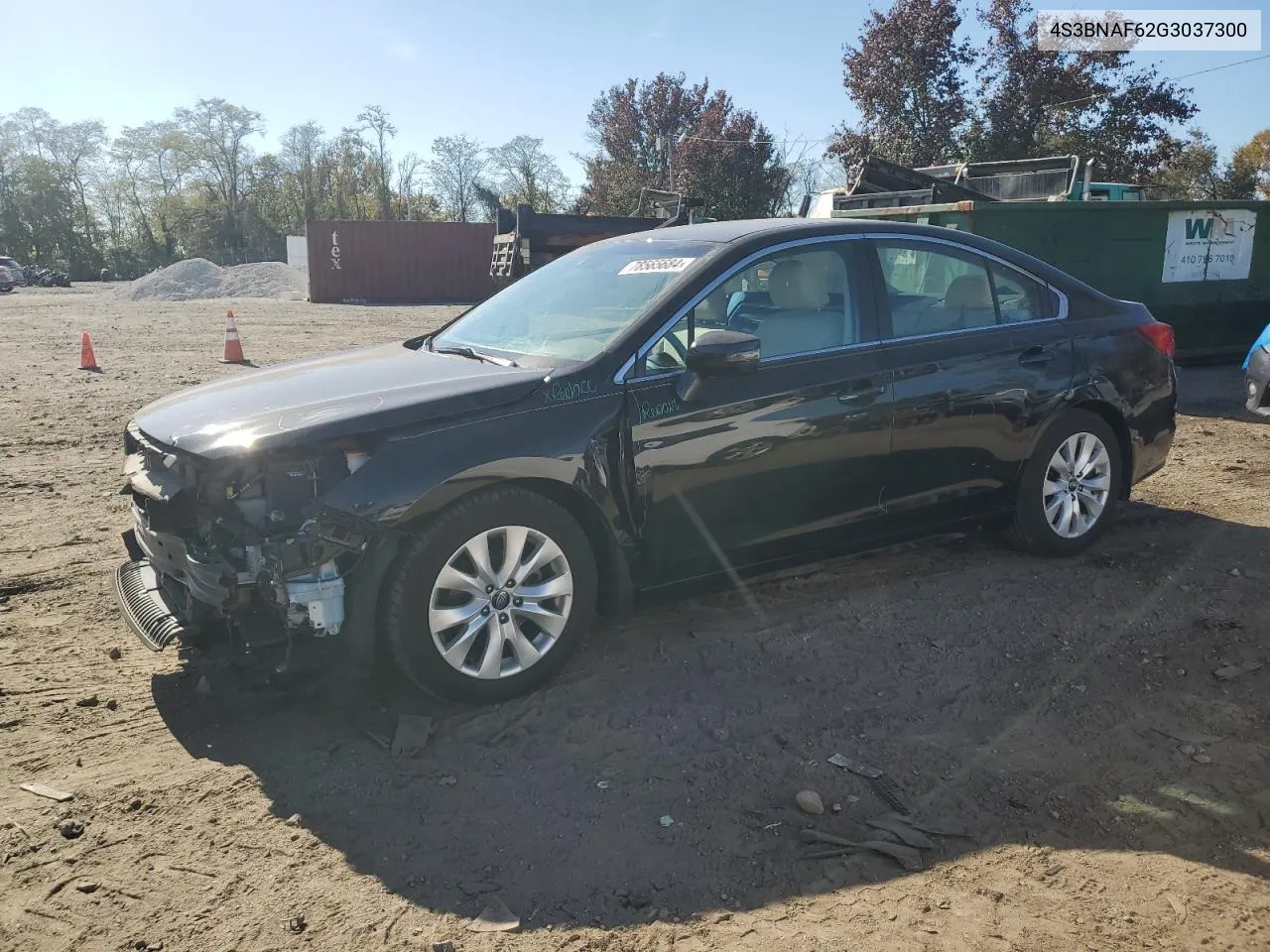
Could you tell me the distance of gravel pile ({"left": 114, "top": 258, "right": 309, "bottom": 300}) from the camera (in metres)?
37.0

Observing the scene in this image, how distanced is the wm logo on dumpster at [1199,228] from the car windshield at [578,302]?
898 centimetres

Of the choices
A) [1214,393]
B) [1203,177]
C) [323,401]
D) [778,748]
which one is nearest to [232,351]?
[323,401]

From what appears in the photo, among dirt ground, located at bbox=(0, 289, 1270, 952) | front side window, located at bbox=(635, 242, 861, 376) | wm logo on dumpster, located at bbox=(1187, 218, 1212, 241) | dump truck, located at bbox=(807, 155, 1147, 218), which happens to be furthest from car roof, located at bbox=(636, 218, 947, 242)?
wm logo on dumpster, located at bbox=(1187, 218, 1212, 241)

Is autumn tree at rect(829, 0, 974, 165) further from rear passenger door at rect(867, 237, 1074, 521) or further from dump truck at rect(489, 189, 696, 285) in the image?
rear passenger door at rect(867, 237, 1074, 521)

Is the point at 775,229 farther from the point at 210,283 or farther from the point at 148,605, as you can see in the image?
the point at 210,283

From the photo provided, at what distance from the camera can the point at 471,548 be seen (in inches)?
136

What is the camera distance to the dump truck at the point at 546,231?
49.3ft

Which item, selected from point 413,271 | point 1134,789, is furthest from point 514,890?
point 413,271

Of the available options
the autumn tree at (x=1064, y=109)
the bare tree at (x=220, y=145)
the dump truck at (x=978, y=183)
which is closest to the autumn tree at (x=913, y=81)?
the autumn tree at (x=1064, y=109)

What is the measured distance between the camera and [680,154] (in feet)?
124

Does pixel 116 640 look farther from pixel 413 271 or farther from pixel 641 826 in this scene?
pixel 413 271

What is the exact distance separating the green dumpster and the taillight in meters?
4.59

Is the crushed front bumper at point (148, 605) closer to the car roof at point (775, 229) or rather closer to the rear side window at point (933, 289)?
the car roof at point (775, 229)

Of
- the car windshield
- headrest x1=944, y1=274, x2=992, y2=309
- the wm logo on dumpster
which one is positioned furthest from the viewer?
the wm logo on dumpster
